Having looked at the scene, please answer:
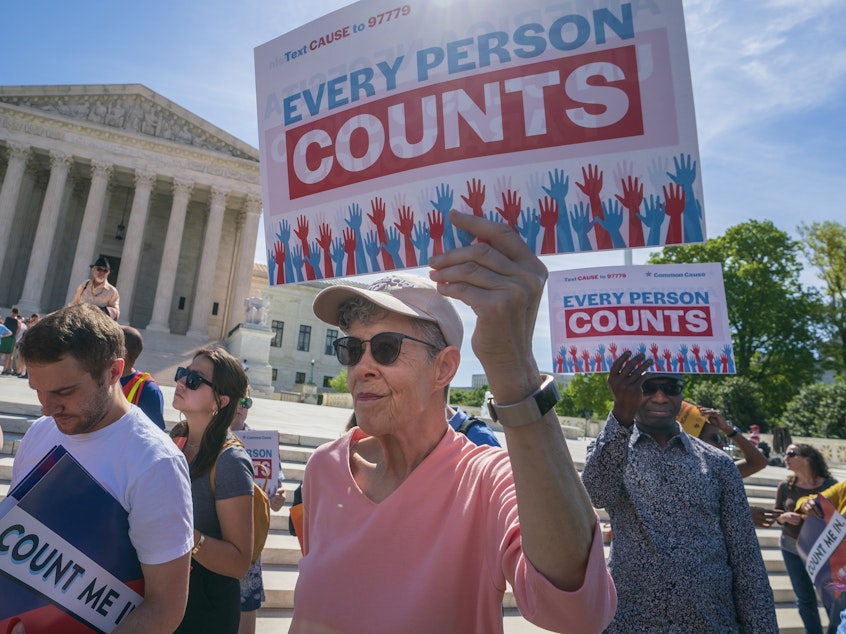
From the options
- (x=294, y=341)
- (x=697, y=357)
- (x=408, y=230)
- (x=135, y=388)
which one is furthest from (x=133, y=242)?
(x=408, y=230)

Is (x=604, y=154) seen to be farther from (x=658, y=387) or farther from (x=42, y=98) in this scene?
(x=42, y=98)

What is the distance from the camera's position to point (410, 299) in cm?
168

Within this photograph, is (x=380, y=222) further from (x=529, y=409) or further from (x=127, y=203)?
(x=127, y=203)

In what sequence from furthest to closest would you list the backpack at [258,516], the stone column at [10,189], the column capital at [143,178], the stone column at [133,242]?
the column capital at [143,178]
the stone column at [133,242]
the stone column at [10,189]
the backpack at [258,516]

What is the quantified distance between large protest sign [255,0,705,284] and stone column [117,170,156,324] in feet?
105

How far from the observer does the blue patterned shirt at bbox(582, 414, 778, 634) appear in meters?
2.40

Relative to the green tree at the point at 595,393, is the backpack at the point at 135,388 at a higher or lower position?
lower

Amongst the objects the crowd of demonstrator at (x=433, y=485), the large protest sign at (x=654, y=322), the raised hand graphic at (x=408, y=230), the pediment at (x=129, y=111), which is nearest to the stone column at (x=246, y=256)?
the pediment at (x=129, y=111)

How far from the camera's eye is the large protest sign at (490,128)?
1.62 meters

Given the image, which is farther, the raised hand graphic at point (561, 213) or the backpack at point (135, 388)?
the backpack at point (135, 388)

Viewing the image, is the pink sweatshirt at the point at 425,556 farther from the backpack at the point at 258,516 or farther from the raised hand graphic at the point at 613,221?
the backpack at the point at 258,516

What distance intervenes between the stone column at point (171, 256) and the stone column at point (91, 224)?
11.4 feet

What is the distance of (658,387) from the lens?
299 centimetres

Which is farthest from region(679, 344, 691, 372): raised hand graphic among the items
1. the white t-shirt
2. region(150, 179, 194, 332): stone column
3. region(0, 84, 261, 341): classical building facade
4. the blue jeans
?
region(150, 179, 194, 332): stone column
